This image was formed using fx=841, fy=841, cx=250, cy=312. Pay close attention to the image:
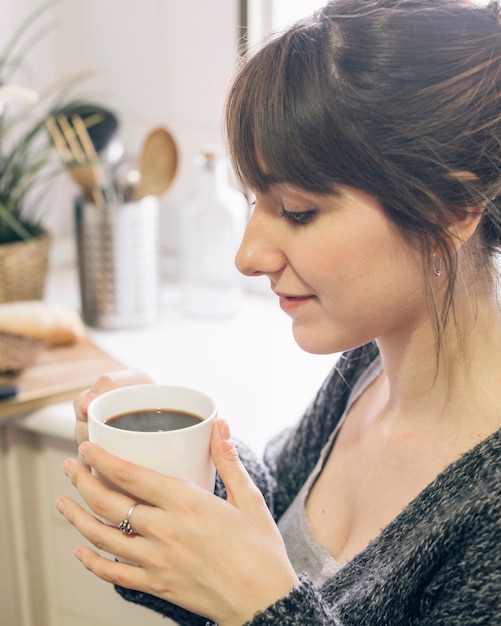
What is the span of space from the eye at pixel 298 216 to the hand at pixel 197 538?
0.18 m

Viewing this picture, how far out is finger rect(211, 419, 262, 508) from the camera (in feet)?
2.12

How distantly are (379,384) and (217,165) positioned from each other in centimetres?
65

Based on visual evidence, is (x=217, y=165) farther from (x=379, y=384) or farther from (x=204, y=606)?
(x=204, y=606)

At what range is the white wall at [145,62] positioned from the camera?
1595 millimetres

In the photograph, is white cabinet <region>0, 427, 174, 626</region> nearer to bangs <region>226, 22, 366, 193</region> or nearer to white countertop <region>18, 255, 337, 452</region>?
→ white countertop <region>18, 255, 337, 452</region>

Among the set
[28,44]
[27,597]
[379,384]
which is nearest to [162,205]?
[28,44]

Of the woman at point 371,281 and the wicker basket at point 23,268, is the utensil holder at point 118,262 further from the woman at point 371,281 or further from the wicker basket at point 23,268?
the woman at point 371,281

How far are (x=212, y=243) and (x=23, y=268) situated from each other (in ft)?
1.10

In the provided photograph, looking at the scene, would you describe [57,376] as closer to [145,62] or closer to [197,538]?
[197,538]

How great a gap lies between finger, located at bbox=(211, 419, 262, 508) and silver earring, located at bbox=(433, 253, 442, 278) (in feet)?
0.73

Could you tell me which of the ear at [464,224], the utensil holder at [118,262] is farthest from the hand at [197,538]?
the utensil holder at [118,262]

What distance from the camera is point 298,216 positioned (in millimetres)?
702

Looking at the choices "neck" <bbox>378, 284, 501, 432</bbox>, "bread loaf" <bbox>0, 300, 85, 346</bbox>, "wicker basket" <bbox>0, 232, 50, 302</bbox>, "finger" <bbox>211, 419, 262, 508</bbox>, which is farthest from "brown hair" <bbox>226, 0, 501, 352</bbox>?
"wicker basket" <bbox>0, 232, 50, 302</bbox>

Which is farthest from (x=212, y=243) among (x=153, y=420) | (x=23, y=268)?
(x=153, y=420)
